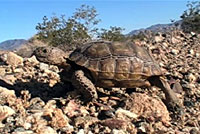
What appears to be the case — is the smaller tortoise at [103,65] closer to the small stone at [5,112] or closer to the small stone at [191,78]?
the small stone at [5,112]

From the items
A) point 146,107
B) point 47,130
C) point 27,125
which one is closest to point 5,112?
point 27,125

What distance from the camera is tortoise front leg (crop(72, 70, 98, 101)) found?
15.6 feet

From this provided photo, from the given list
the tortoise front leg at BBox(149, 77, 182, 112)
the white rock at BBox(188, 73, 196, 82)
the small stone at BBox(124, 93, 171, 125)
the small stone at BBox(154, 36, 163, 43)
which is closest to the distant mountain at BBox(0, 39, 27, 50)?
the small stone at BBox(154, 36, 163, 43)

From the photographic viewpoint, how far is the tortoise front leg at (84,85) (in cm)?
475

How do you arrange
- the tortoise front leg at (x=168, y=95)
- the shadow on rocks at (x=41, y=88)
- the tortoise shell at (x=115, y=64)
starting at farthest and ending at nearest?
the tortoise front leg at (x=168, y=95), the shadow on rocks at (x=41, y=88), the tortoise shell at (x=115, y=64)

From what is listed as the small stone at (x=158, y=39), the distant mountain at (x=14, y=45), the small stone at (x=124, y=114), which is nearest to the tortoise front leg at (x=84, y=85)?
the small stone at (x=124, y=114)

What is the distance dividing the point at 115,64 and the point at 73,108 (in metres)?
0.86

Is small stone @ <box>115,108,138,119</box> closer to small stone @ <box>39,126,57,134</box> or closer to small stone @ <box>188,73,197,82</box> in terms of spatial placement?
small stone @ <box>39,126,57,134</box>

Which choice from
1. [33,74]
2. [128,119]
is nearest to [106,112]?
[128,119]

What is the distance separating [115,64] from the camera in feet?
16.4

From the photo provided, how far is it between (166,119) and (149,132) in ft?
2.19

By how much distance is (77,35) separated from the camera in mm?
13695

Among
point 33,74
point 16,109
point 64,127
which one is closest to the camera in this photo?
point 64,127

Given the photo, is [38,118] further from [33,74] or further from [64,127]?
[33,74]
